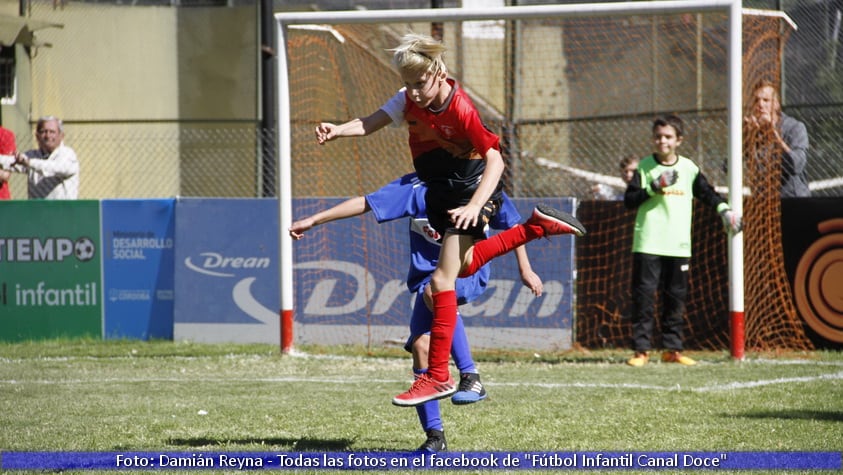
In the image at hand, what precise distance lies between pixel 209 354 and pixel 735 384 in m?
4.69

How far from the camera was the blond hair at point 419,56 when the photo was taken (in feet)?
16.5

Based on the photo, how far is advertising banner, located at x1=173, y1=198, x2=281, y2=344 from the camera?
1064 centimetres

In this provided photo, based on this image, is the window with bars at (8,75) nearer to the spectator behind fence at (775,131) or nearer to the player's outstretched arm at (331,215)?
the spectator behind fence at (775,131)

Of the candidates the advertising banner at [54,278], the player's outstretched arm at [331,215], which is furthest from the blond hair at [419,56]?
the advertising banner at [54,278]

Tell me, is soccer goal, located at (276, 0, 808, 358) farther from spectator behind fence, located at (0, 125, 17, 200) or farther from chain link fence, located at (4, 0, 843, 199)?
spectator behind fence, located at (0, 125, 17, 200)

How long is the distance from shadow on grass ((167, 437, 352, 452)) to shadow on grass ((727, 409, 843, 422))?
2.35 metres

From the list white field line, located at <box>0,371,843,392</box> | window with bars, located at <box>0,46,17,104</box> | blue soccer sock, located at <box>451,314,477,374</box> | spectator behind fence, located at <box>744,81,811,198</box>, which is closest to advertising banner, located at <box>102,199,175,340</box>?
white field line, located at <box>0,371,843,392</box>

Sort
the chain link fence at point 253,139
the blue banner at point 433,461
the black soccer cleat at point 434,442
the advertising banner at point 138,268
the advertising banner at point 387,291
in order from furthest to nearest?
the chain link fence at point 253,139, the advertising banner at point 138,268, the advertising banner at point 387,291, the black soccer cleat at point 434,442, the blue banner at point 433,461

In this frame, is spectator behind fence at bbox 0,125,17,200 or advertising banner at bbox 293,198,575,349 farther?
spectator behind fence at bbox 0,125,17,200

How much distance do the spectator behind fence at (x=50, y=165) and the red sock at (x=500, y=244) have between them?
22.9 ft

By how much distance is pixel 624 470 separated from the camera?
4840mm

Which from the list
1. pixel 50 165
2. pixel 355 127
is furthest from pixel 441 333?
pixel 50 165

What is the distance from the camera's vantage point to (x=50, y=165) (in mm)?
11102

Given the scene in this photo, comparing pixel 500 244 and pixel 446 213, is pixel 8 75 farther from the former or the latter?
pixel 500 244
